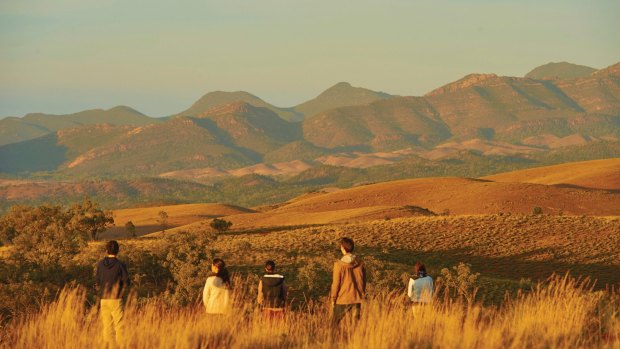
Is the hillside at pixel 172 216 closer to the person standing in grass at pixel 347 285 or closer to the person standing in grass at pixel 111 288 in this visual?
the person standing in grass at pixel 111 288

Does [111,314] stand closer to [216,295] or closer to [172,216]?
[216,295]

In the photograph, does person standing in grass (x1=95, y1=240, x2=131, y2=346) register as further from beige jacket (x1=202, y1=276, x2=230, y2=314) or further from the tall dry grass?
beige jacket (x1=202, y1=276, x2=230, y2=314)

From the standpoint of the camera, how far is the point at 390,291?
97.6ft

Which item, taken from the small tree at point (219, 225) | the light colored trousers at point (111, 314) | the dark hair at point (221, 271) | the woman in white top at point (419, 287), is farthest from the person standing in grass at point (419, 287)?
the small tree at point (219, 225)

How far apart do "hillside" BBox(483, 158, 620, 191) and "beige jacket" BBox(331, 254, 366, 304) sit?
115 meters

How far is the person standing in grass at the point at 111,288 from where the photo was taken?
43.4 feet

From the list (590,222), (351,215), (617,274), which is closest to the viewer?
(617,274)

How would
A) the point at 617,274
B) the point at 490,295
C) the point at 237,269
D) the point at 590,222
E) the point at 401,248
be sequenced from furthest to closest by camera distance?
the point at 590,222 → the point at 401,248 → the point at 617,274 → the point at 237,269 → the point at 490,295

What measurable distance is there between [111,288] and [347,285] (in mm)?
4104

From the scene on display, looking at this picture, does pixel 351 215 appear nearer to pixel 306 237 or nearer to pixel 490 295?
pixel 306 237

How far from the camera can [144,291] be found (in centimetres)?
2841

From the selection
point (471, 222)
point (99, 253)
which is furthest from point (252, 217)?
point (99, 253)

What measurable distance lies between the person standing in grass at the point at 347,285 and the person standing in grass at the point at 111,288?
3671mm

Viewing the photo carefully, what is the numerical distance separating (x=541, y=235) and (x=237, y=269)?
99.5 feet
